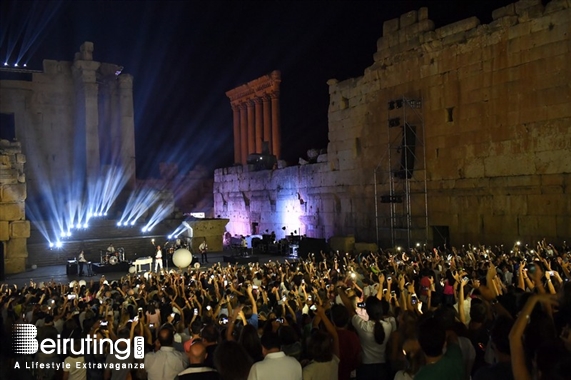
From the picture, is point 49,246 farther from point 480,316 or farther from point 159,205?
point 480,316

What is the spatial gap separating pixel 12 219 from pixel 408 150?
16601mm

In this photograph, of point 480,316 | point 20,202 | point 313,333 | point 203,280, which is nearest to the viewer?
point 313,333

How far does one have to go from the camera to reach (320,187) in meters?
26.4

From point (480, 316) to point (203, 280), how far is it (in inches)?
316

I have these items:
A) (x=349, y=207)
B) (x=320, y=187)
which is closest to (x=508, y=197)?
(x=349, y=207)

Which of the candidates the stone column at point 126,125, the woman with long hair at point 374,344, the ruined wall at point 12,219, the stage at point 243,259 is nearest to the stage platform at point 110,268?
the ruined wall at point 12,219

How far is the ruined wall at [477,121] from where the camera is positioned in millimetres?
16469

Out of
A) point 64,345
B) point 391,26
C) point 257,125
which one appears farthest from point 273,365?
point 257,125

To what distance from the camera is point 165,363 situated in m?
4.81

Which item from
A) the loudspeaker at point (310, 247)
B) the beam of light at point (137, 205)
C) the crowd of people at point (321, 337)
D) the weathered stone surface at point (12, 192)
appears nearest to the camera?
the crowd of people at point (321, 337)

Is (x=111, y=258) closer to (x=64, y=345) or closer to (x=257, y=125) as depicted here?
(x=64, y=345)

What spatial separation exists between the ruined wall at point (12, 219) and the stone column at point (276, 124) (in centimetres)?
1969

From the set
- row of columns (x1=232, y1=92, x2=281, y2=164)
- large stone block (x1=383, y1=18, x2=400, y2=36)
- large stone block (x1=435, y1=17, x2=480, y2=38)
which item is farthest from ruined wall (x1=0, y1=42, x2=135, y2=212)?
large stone block (x1=435, y1=17, x2=480, y2=38)

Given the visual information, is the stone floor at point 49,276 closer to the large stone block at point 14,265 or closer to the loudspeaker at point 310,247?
the large stone block at point 14,265
